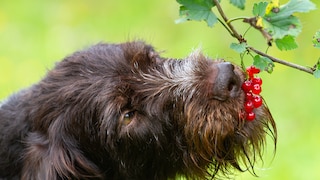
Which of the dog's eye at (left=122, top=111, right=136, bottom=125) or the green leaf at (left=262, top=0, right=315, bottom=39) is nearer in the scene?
the green leaf at (left=262, top=0, right=315, bottom=39)

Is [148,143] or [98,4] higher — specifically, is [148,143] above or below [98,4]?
above

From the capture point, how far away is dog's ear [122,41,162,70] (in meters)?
4.56

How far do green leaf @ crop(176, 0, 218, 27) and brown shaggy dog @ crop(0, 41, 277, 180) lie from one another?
0.43m

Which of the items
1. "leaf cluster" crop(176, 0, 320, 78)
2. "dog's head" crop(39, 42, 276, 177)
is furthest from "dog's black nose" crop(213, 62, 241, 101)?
"leaf cluster" crop(176, 0, 320, 78)

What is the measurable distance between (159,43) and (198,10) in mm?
5297

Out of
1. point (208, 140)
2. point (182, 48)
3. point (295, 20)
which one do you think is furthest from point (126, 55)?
point (182, 48)

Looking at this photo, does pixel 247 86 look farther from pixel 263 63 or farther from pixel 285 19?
pixel 285 19

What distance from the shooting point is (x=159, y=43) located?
910 centimetres

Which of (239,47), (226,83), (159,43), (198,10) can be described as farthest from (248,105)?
(159,43)

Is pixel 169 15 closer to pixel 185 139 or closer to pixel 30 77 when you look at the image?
pixel 30 77

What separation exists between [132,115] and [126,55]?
1.28ft

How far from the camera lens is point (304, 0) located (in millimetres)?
3609

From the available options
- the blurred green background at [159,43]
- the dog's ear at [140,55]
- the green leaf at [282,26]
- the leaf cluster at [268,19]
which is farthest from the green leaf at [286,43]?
the blurred green background at [159,43]

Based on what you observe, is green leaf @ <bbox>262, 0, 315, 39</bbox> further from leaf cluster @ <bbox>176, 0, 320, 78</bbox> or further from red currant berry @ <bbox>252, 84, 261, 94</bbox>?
red currant berry @ <bbox>252, 84, 261, 94</bbox>
